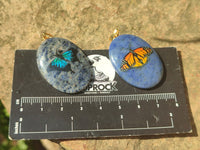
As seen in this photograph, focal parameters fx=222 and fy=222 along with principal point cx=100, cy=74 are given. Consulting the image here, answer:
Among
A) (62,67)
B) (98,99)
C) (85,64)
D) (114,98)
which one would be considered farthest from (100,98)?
(62,67)

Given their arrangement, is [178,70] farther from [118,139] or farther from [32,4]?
[32,4]

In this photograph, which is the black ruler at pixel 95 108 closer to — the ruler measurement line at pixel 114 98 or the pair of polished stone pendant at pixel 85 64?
the ruler measurement line at pixel 114 98

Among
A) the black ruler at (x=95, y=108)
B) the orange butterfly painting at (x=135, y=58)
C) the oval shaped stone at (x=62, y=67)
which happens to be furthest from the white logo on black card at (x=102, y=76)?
the orange butterfly painting at (x=135, y=58)

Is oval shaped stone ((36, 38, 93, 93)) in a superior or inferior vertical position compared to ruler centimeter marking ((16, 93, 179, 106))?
superior

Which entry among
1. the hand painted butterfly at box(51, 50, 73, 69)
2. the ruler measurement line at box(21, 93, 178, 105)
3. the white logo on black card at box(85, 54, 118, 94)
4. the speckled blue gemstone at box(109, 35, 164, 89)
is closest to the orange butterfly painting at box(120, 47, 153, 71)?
the speckled blue gemstone at box(109, 35, 164, 89)

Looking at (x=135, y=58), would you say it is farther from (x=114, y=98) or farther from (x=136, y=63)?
(x=114, y=98)

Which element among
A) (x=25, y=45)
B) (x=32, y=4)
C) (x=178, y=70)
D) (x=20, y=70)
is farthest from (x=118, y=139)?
(x=32, y=4)

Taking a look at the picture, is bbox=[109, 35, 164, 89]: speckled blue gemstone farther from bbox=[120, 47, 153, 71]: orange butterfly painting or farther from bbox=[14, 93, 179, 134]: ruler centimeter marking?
bbox=[14, 93, 179, 134]: ruler centimeter marking
